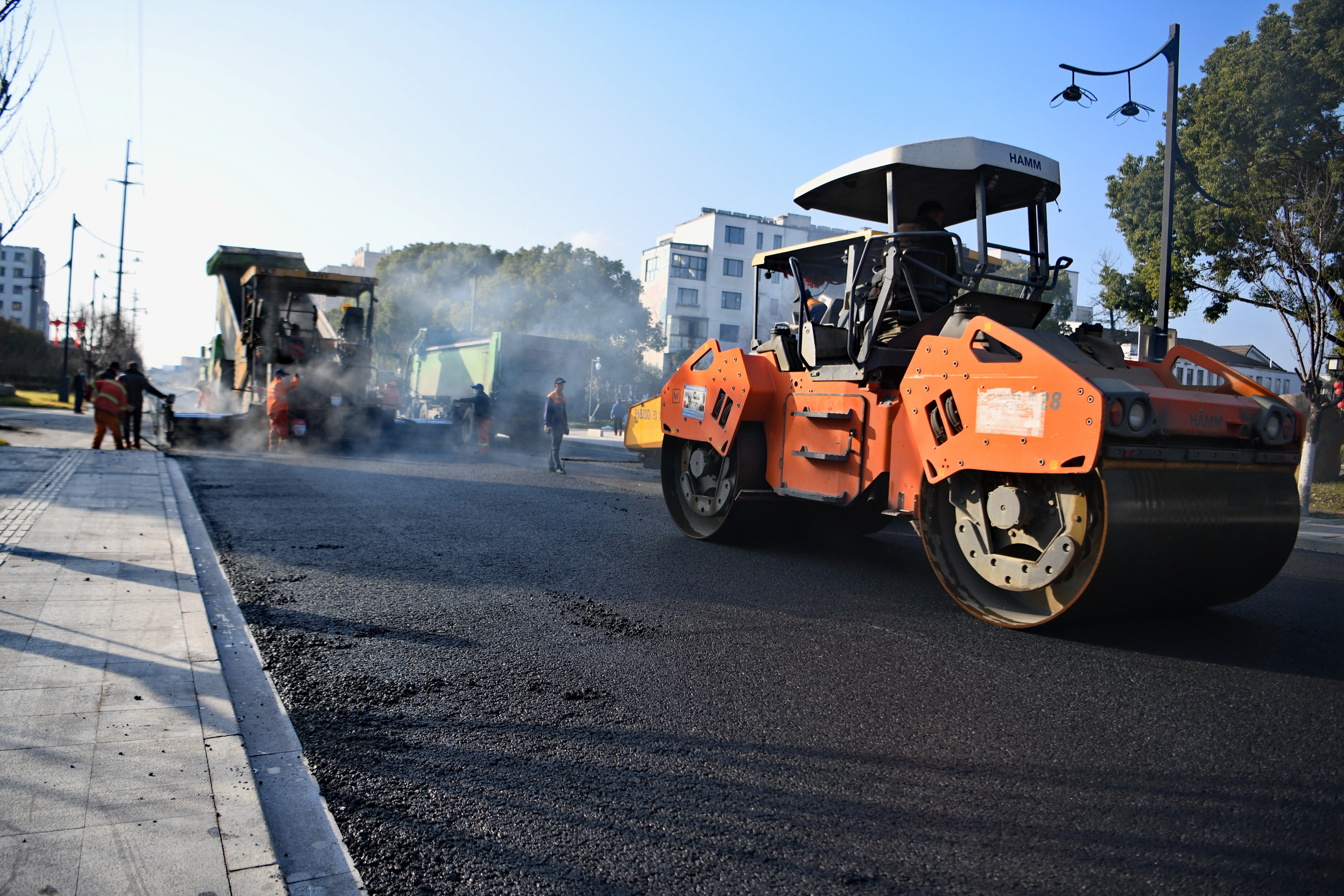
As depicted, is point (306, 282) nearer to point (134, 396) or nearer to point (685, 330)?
point (134, 396)

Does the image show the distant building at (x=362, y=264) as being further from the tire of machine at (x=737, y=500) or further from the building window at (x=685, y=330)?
the tire of machine at (x=737, y=500)

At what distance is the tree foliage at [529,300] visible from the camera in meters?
51.1

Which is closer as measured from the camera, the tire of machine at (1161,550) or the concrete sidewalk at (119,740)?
the concrete sidewalk at (119,740)

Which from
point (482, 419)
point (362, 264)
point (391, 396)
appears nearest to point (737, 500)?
point (482, 419)

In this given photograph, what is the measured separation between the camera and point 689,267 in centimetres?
6456

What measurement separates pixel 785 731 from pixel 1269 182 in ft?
50.9

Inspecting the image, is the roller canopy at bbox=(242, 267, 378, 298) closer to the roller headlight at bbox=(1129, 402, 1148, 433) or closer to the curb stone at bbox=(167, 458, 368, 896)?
the curb stone at bbox=(167, 458, 368, 896)

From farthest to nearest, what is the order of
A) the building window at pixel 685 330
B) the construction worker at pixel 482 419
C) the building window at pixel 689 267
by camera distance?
the building window at pixel 689 267 → the building window at pixel 685 330 → the construction worker at pixel 482 419

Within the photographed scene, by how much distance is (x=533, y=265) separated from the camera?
169 ft

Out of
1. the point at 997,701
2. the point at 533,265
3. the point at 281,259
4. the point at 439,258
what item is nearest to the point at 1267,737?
the point at 997,701

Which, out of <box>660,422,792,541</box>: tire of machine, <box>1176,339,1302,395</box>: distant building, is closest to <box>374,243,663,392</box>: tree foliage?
<box>1176,339,1302,395</box>: distant building

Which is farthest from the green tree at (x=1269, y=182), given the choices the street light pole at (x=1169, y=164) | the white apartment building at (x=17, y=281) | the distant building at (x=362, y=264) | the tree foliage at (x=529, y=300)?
the white apartment building at (x=17, y=281)

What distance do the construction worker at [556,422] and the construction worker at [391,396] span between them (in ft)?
14.2

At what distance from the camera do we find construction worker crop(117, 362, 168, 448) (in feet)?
53.2
